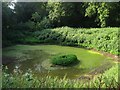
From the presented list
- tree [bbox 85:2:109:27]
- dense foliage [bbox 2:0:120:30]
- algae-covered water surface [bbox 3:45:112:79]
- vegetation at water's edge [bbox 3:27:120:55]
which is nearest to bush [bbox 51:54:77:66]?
algae-covered water surface [bbox 3:45:112:79]

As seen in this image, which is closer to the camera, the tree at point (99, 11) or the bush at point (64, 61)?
the bush at point (64, 61)

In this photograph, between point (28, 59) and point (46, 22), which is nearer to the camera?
point (28, 59)

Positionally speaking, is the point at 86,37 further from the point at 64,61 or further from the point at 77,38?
the point at 64,61

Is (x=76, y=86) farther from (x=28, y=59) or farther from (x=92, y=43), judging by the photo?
(x=92, y=43)

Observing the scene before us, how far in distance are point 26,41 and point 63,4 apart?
7424 mm

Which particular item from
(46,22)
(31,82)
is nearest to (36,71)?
(31,82)

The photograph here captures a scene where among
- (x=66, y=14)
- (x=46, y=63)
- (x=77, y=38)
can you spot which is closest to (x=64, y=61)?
(x=46, y=63)

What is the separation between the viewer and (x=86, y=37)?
22578mm

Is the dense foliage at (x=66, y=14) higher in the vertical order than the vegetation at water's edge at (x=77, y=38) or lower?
higher

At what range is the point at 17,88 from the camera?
17.5 feet

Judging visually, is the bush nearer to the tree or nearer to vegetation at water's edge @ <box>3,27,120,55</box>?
vegetation at water's edge @ <box>3,27,120,55</box>

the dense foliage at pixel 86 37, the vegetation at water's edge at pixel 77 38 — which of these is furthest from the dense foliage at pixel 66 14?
the dense foliage at pixel 86 37

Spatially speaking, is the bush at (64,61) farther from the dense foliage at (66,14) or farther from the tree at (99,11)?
the tree at (99,11)

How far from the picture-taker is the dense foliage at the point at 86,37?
1936cm
